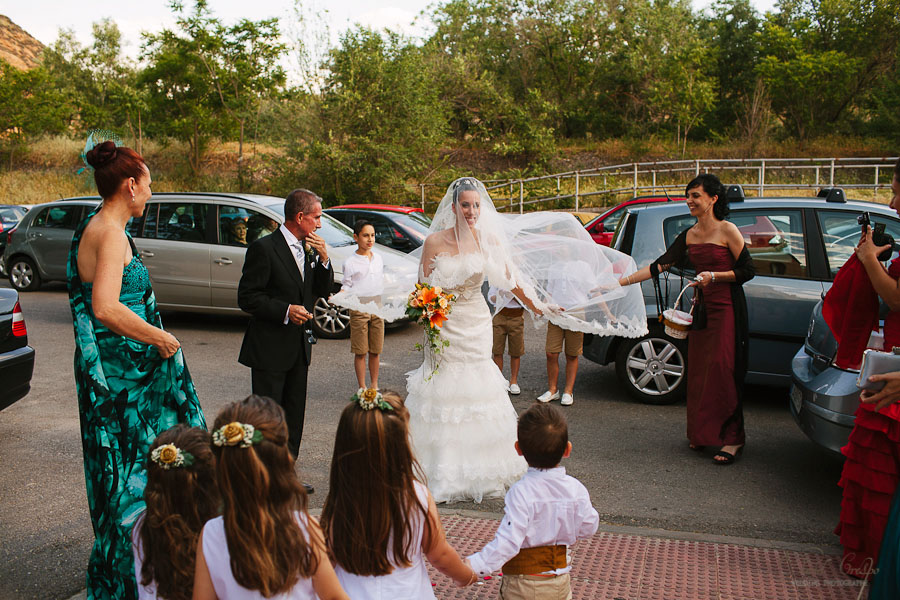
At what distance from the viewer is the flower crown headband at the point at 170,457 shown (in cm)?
263

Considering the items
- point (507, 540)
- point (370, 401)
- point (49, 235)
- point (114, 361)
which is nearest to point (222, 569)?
point (370, 401)

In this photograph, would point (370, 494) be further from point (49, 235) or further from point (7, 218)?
point (7, 218)

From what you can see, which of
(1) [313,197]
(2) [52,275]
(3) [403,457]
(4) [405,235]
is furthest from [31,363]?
(2) [52,275]

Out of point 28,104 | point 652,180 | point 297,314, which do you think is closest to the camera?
point 297,314

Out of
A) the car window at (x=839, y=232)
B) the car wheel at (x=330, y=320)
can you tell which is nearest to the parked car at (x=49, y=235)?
the car wheel at (x=330, y=320)

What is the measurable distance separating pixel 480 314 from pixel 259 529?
342 centimetres

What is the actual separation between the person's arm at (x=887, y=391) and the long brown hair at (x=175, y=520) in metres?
2.94

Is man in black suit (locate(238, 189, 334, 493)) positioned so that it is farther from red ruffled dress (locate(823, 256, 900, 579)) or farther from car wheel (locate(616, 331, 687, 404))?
car wheel (locate(616, 331, 687, 404))

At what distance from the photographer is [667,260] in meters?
6.11

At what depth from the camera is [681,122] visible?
128ft

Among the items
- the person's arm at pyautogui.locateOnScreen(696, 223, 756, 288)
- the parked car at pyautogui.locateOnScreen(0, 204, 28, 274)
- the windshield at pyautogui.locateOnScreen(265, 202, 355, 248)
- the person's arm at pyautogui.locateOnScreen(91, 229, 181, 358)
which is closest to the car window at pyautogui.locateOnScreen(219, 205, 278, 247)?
the windshield at pyautogui.locateOnScreen(265, 202, 355, 248)

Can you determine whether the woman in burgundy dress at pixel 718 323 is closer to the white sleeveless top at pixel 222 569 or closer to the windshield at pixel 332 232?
the white sleeveless top at pixel 222 569

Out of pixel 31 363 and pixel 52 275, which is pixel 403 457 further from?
pixel 52 275

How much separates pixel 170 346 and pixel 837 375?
3.97 metres
